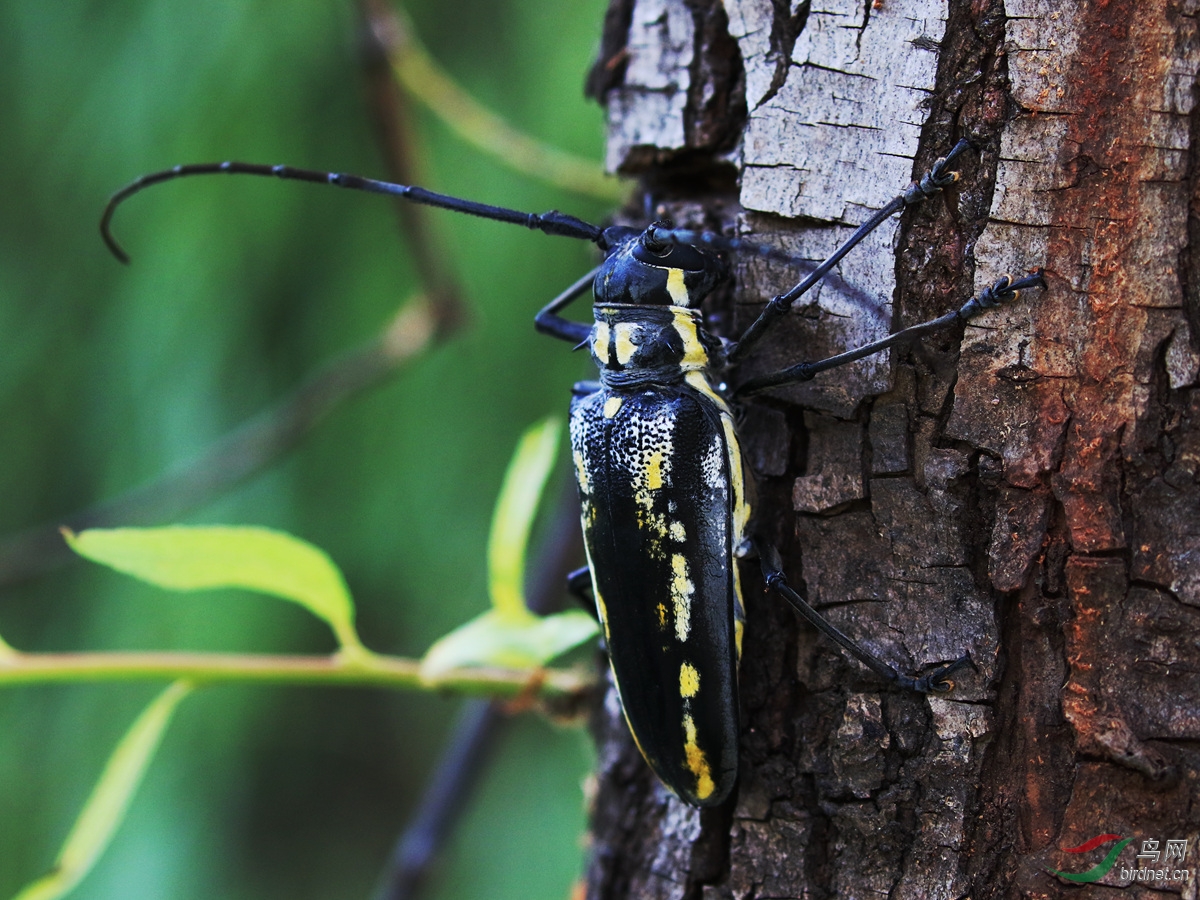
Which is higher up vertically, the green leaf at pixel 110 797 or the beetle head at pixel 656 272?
the beetle head at pixel 656 272

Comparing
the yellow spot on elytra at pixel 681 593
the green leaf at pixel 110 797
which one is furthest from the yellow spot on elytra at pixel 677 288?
the green leaf at pixel 110 797

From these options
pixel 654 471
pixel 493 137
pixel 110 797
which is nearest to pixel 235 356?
pixel 493 137

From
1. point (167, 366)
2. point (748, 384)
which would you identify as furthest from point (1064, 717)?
point (167, 366)

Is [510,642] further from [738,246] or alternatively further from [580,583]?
[738,246]

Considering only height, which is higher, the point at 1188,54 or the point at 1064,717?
the point at 1188,54

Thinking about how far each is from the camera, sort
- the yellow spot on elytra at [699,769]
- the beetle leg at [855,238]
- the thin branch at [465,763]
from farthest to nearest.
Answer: the thin branch at [465,763], the yellow spot on elytra at [699,769], the beetle leg at [855,238]

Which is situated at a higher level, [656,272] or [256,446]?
[656,272]

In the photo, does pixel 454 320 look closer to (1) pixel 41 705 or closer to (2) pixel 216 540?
(2) pixel 216 540

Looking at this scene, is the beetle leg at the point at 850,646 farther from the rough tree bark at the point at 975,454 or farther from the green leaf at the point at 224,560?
the green leaf at the point at 224,560
